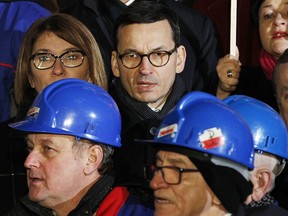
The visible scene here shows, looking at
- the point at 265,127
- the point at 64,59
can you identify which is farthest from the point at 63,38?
the point at 265,127

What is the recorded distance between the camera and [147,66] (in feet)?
16.7

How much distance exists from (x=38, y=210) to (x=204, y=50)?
1.88 meters

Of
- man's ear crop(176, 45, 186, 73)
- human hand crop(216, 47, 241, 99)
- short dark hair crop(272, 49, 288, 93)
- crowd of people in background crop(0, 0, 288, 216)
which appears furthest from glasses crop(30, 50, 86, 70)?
short dark hair crop(272, 49, 288, 93)

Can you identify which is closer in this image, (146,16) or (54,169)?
(54,169)

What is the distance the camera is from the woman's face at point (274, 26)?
18.1ft

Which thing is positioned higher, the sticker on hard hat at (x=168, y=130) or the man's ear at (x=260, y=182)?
the sticker on hard hat at (x=168, y=130)

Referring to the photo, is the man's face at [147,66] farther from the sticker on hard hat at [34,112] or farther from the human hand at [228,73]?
the sticker on hard hat at [34,112]

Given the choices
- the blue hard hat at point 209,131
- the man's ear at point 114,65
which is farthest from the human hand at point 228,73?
the blue hard hat at point 209,131

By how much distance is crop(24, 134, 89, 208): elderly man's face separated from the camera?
4.39 meters

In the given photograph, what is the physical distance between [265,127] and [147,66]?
998 millimetres

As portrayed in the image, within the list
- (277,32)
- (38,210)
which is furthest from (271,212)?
(277,32)

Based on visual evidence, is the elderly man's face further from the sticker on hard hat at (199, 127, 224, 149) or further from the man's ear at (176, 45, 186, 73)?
the man's ear at (176, 45, 186, 73)

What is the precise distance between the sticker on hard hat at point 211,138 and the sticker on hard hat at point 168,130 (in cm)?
13

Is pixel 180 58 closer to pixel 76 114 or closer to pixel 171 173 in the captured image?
pixel 76 114
